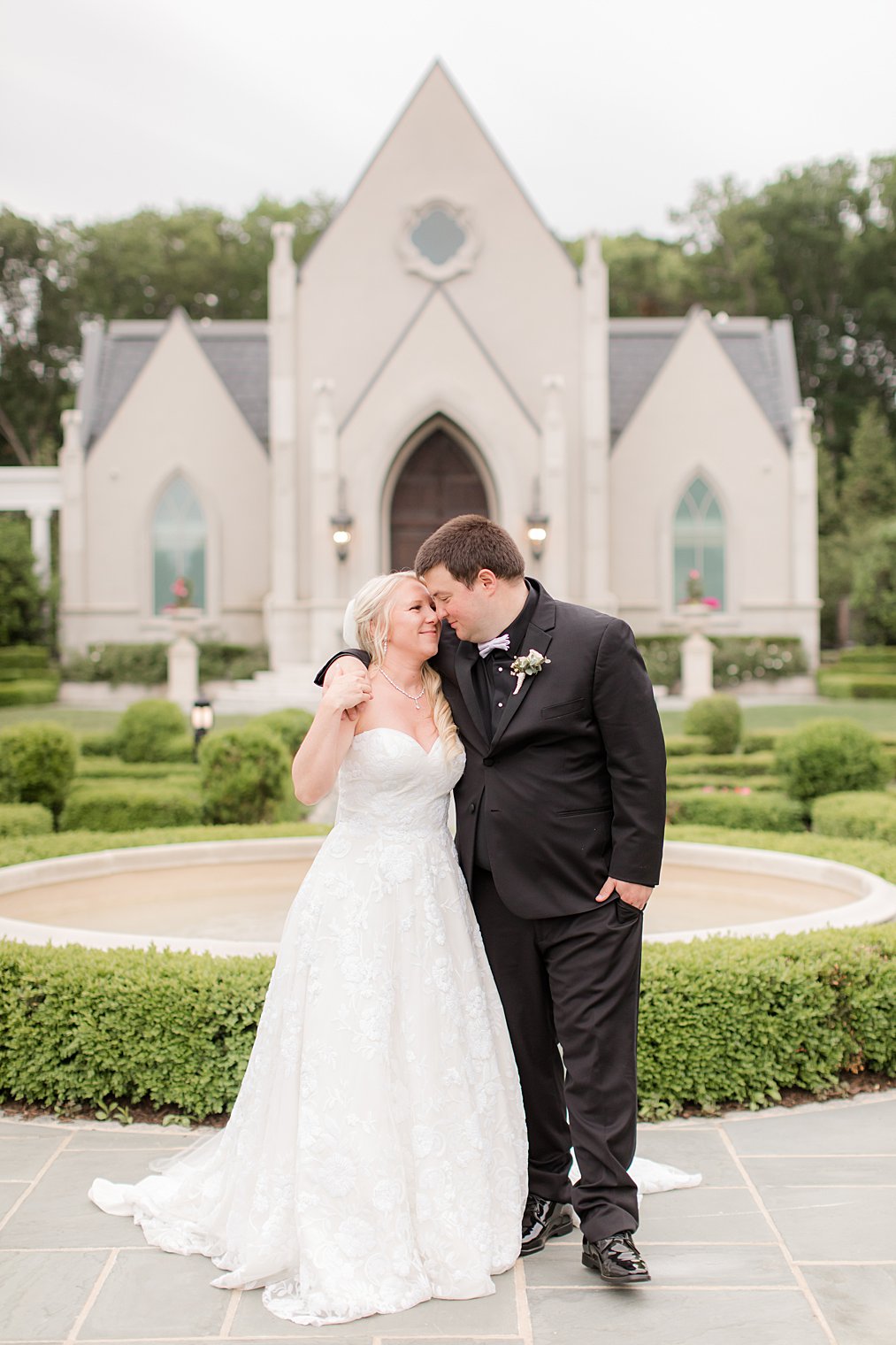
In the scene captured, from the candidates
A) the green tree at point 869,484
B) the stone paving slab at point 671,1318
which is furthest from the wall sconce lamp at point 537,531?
the stone paving slab at point 671,1318

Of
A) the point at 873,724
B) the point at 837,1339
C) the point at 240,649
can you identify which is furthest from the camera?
the point at 240,649

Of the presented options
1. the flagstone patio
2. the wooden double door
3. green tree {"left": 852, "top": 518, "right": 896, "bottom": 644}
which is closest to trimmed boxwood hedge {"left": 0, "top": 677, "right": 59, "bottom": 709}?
the wooden double door

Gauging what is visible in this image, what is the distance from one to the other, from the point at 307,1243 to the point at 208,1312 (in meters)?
0.29

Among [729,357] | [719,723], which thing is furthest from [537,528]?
[719,723]

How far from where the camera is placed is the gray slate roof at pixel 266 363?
25281mm

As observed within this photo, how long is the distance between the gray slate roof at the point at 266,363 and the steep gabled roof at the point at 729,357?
19 millimetres

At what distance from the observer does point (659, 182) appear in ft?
152

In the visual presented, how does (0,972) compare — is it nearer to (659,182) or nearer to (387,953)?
(387,953)

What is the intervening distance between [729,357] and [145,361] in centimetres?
1250

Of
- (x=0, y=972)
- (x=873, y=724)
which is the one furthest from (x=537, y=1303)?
(x=873, y=724)

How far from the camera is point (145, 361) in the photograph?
25516 millimetres

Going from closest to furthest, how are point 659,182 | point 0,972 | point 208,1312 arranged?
point 208,1312, point 0,972, point 659,182

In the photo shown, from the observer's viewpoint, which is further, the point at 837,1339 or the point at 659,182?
the point at 659,182

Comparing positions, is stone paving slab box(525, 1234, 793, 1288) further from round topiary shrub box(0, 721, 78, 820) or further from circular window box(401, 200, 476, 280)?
circular window box(401, 200, 476, 280)
